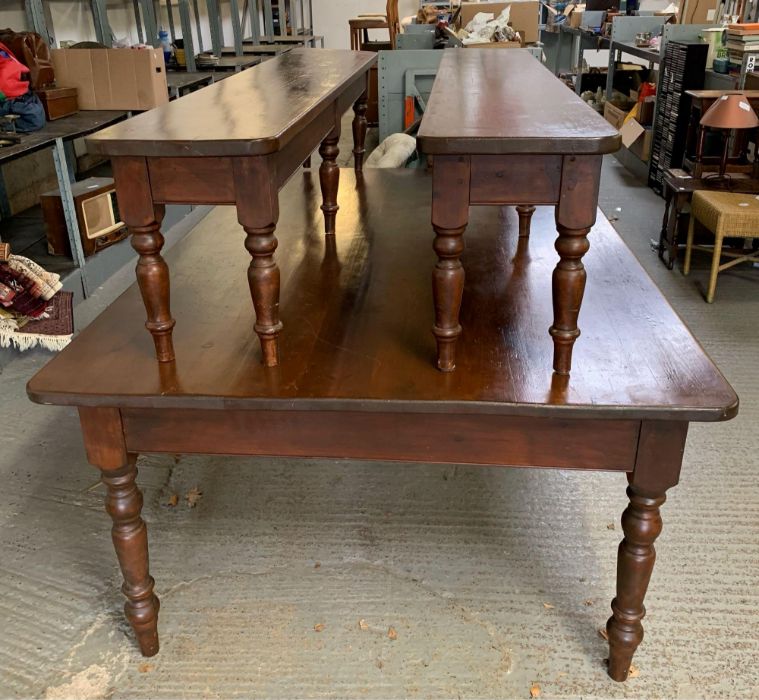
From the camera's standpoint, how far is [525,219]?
2.39 meters

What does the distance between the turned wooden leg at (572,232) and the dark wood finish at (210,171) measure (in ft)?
Result: 1.62

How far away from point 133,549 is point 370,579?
2.01 ft

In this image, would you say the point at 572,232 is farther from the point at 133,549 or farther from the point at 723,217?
the point at 723,217

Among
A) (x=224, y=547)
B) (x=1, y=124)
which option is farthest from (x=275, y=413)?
(x=1, y=124)

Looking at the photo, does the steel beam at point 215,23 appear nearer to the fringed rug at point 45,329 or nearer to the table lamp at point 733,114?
the fringed rug at point 45,329

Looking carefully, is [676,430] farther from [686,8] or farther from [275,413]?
[686,8]

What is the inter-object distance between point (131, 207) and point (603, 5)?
8.86 m

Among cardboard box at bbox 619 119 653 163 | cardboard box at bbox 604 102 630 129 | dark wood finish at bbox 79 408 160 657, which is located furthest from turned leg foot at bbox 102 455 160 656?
cardboard box at bbox 604 102 630 129

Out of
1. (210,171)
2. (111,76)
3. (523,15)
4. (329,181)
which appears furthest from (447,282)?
(523,15)

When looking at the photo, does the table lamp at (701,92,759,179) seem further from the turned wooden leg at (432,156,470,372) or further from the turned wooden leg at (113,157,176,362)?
the turned wooden leg at (113,157,176,362)

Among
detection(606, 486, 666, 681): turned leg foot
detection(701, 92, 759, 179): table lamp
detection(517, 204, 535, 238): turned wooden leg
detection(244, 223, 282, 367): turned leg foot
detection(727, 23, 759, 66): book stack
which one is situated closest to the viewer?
detection(244, 223, 282, 367): turned leg foot

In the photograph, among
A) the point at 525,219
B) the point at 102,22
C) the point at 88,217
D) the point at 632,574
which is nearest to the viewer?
the point at 632,574

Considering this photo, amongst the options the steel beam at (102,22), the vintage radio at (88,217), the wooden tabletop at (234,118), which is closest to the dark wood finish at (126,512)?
the wooden tabletop at (234,118)

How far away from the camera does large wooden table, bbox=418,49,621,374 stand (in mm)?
1271
